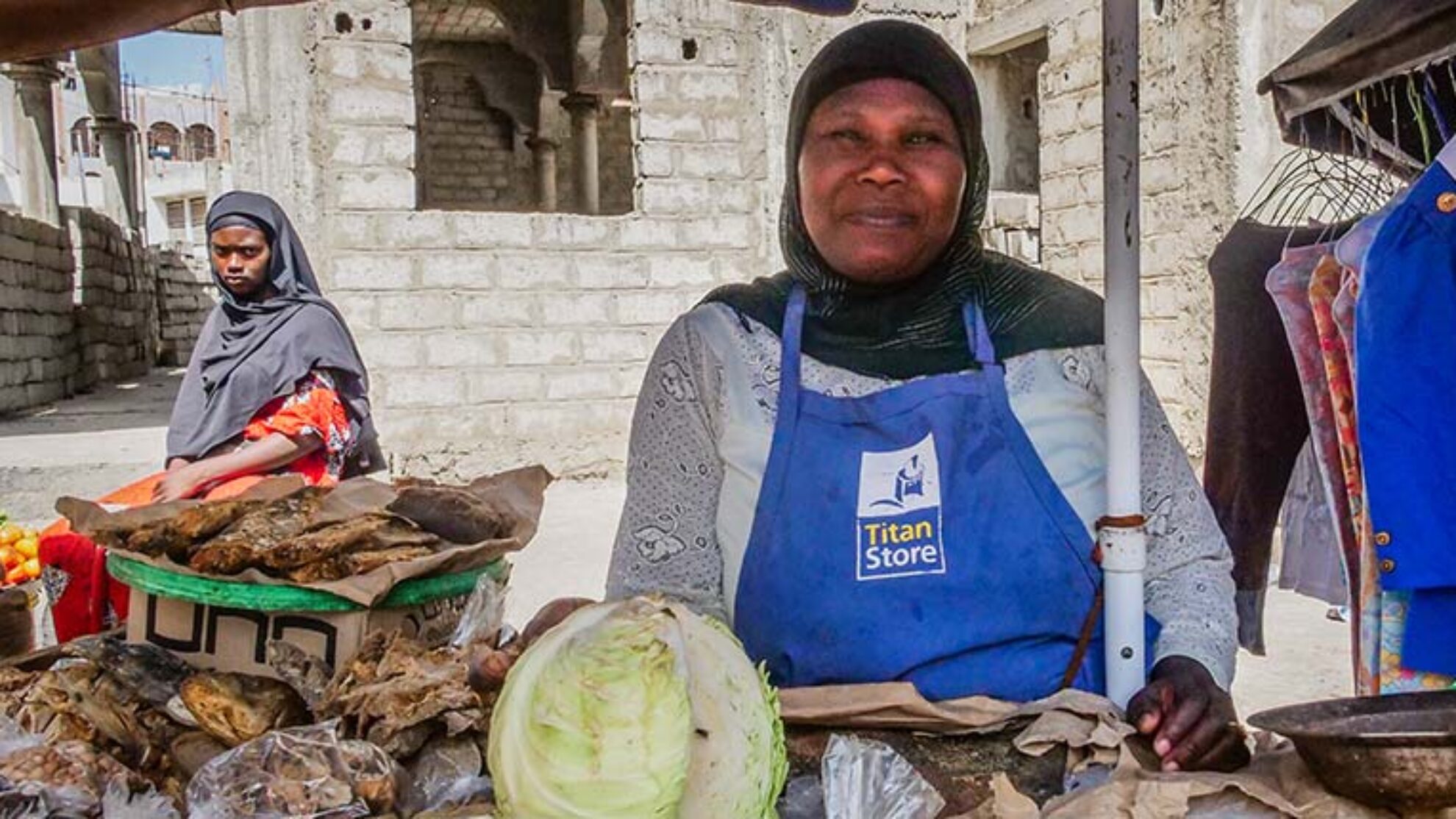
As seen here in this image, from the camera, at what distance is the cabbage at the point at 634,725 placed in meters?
1.07

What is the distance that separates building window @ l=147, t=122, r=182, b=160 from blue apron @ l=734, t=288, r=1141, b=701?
5148cm

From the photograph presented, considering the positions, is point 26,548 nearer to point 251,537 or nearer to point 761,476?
point 251,537

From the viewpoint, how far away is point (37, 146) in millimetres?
12188

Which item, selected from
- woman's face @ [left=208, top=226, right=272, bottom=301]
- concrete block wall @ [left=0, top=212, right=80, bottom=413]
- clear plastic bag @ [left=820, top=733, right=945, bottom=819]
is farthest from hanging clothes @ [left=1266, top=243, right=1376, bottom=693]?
concrete block wall @ [left=0, top=212, right=80, bottom=413]

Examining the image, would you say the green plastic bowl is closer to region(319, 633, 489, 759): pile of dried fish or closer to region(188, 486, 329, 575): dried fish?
region(188, 486, 329, 575): dried fish

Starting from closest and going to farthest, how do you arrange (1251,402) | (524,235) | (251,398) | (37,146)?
1. (1251,402)
2. (251,398)
3. (524,235)
4. (37,146)

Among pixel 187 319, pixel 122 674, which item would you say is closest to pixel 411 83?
pixel 122 674

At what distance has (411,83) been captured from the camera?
22.0 feet

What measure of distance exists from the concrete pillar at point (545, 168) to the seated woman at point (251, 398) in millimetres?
12894

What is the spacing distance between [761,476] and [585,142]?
13.3 meters

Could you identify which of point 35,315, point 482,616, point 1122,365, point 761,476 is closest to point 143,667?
point 482,616

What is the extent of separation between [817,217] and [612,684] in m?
0.97

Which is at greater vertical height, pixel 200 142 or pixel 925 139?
pixel 200 142

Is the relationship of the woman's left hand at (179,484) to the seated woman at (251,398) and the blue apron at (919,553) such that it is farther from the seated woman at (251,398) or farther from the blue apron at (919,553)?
the blue apron at (919,553)
